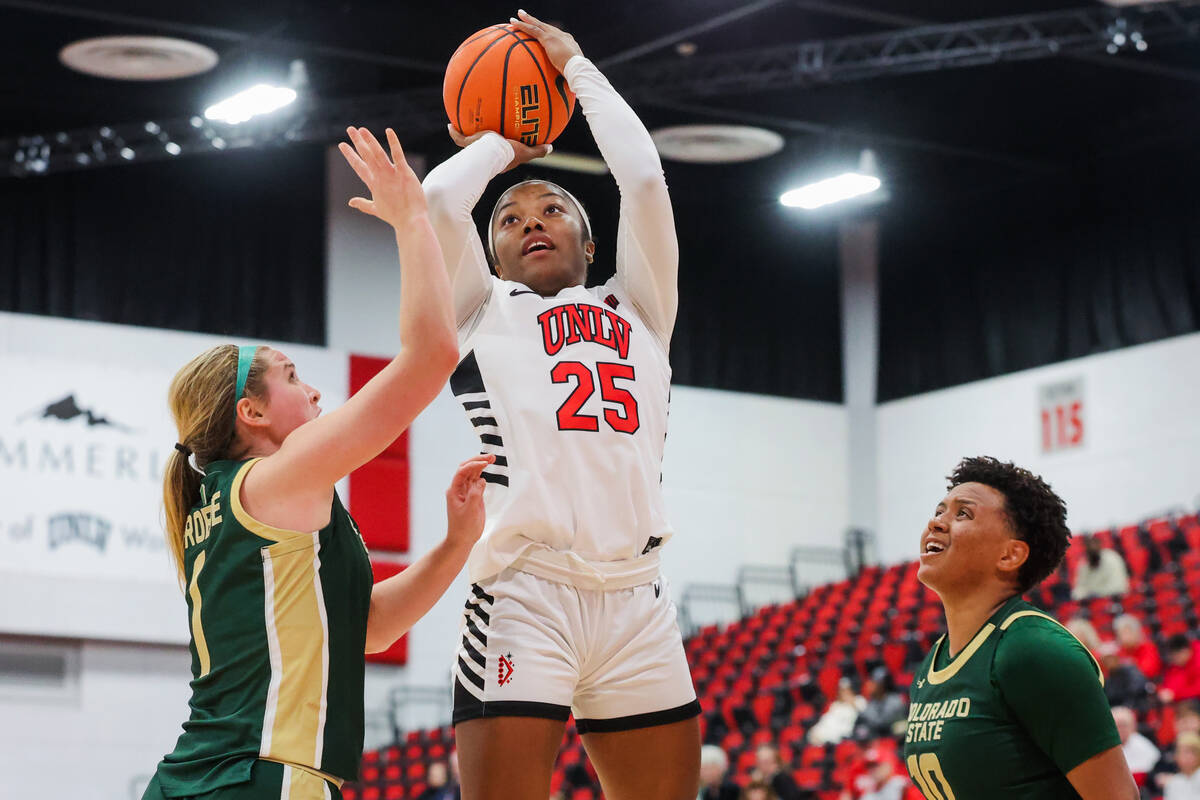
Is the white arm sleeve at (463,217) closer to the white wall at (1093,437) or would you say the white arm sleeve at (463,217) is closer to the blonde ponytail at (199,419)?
the blonde ponytail at (199,419)

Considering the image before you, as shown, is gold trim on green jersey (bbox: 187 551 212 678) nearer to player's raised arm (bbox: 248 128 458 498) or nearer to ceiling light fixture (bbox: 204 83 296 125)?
player's raised arm (bbox: 248 128 458 498)

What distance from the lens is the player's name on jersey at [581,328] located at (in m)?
3.96

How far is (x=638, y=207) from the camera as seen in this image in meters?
4.11

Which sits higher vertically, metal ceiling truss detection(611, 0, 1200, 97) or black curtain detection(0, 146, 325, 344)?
metal ceiling truss detection(611, 0, 1200, 97)

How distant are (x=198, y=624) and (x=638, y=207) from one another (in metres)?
1.56

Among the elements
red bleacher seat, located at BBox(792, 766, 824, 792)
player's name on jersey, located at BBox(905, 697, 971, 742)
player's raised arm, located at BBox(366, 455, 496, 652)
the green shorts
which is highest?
player's raised arm, located at BBox(366, 455, 496, 652)

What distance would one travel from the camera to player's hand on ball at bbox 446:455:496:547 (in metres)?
3.45

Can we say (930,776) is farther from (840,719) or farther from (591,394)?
(840,719)

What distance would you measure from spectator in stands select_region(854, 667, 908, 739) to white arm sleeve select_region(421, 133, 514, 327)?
7.86 m

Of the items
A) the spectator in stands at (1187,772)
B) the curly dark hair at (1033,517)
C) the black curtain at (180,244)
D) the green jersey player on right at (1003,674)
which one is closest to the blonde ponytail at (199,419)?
the green jersey player on right at (1003,674)

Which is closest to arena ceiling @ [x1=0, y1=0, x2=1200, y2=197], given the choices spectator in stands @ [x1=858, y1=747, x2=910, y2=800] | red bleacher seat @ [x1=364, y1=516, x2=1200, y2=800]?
red bleacher seat @ [x1=364, y1=516, x2=1200, y2=800]

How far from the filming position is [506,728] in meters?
3.67

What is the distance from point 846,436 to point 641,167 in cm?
1645

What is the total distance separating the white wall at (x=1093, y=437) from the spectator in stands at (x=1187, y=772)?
815 centimetres
